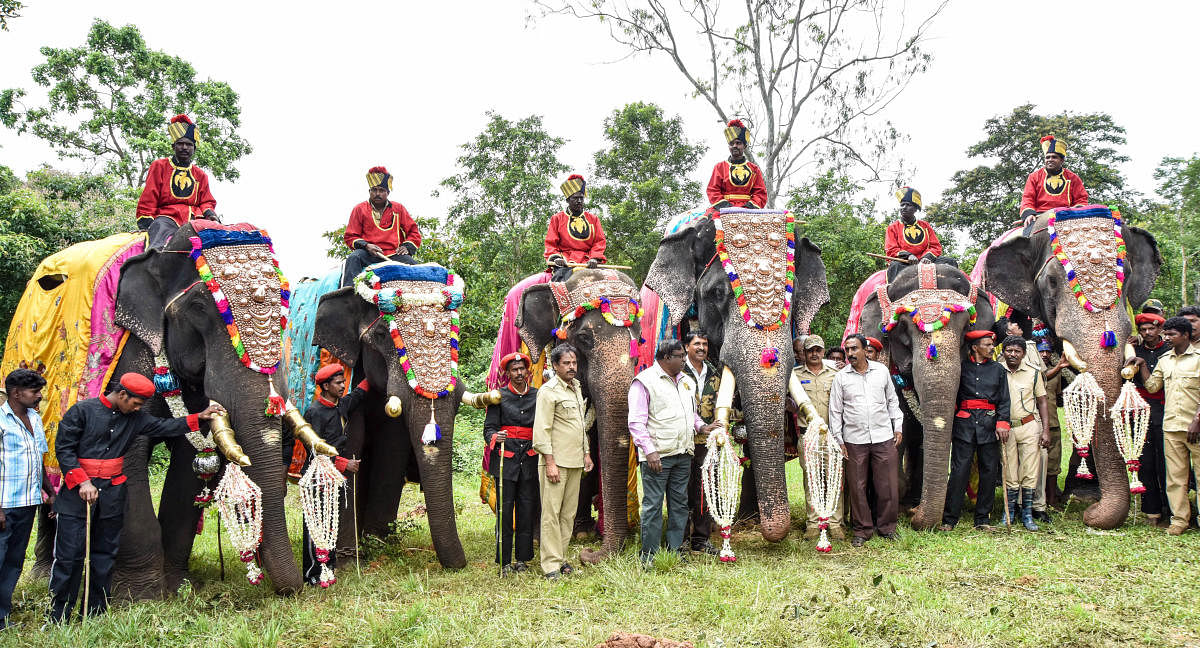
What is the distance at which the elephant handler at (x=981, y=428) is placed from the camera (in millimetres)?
6891

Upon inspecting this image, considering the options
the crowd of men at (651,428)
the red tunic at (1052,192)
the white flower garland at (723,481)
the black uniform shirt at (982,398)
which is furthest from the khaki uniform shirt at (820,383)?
the red tunic at (1052,192)

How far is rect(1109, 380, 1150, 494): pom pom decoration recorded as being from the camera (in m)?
6.48

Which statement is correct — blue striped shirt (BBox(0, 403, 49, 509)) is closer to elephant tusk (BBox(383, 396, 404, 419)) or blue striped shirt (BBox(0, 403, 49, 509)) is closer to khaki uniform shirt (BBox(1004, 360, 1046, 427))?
elephant tusk (BBox(383, 396, 404, 419))

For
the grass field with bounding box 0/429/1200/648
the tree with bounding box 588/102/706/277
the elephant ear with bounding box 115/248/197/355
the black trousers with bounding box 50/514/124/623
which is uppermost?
the tree with bounding box 588/102/706/277

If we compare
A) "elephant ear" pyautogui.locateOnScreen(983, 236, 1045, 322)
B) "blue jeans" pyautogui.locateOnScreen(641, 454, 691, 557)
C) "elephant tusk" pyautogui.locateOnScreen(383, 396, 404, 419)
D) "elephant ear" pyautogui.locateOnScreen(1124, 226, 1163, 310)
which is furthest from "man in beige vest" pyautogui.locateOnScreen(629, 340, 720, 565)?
"elephant ear" pyautogui.locateOnScreen(1124, 226, 1163, 310)

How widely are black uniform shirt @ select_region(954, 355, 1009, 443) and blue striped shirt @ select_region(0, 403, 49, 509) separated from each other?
665 cm

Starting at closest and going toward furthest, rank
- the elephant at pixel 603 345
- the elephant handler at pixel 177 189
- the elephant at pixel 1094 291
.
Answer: the elephant at pixel 603 345, the elephant handler at pixel 177 189, the elephant at pixel 1094 291

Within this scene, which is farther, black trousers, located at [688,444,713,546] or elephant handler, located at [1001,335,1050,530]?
elephant handler, located at [1001,335,1050,530]

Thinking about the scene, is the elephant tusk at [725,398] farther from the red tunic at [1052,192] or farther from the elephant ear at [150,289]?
the red tunic at [1052,192]

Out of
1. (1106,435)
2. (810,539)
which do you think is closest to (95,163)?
(810,539)

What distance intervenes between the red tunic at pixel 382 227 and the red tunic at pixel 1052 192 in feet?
20.6

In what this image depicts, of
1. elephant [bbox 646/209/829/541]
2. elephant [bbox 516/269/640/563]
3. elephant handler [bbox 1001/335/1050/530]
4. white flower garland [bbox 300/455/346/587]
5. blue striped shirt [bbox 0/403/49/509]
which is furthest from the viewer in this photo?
elephant handler [bbox 1001/335/1050/530]

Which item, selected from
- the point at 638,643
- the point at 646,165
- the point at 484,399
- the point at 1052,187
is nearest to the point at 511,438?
the point at 484,399

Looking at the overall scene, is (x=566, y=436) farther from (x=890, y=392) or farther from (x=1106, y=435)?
(x=1106, y=435)
